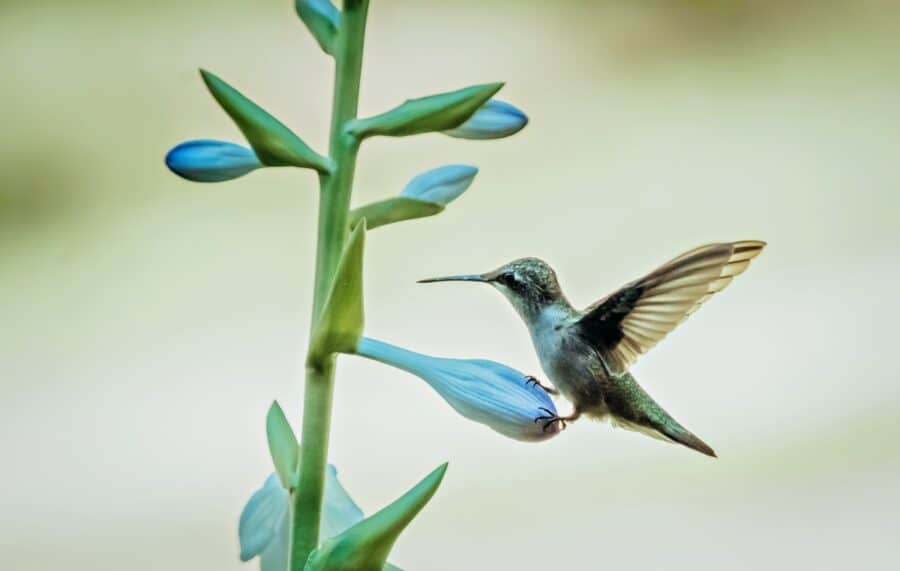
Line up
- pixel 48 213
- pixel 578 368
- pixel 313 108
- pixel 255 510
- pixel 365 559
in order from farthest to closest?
pixel 313 108, pixel 48 213, pixel 578 368, pixel 255 510, pixel 365 559

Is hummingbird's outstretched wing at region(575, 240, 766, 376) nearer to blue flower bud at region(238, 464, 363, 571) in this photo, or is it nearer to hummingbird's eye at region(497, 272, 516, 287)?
hummingbird's eye at region(497, 272, 516, 287)

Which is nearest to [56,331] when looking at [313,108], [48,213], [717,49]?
[48,213]

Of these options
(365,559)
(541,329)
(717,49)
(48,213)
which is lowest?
(365,559)

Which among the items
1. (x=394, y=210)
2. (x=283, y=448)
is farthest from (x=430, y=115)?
(x=283, y=448)

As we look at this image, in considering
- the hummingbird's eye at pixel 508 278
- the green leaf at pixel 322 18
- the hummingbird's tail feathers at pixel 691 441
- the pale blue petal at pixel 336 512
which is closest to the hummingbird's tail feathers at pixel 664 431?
the hummingbird's tail feathers at pixel 691 441

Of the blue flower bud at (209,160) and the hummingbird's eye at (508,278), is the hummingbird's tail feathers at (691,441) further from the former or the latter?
the blue flower bud at (209,160)

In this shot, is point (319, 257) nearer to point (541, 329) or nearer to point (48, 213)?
point (541, 329)

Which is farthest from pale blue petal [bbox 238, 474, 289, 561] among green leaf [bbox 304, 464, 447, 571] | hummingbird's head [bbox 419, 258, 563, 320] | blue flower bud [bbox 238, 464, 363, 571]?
hummingbird's head [bbox 419, 258, 563, 320]
